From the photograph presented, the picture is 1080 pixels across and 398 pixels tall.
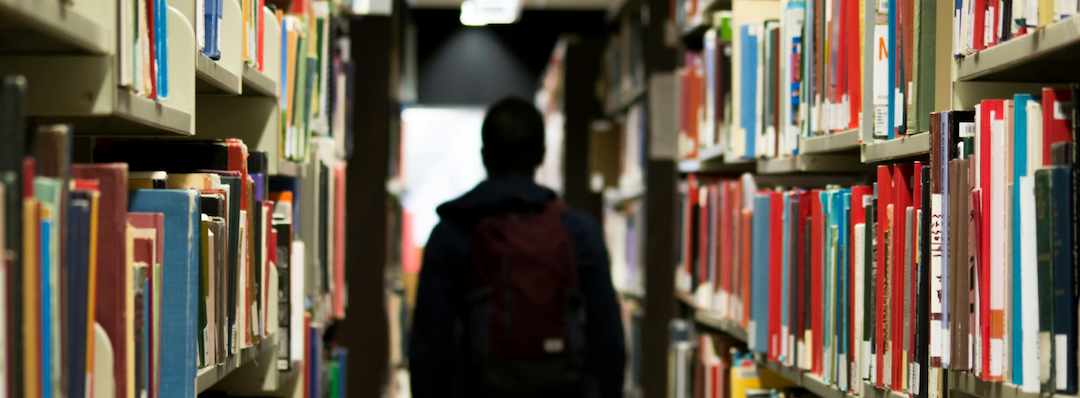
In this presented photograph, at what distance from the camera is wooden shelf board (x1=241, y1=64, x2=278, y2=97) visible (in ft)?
4.90

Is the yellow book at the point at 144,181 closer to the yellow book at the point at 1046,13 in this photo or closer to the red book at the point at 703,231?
the yellow book at the point at 1046,13

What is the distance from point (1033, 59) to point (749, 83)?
45.3 inches

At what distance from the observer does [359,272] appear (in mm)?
3229

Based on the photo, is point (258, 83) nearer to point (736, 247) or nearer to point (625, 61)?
point (736, 247)

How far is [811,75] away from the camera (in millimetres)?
1782

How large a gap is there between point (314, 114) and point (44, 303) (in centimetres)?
135

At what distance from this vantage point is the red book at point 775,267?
1914 mm

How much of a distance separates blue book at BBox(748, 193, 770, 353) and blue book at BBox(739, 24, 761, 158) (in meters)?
0.20

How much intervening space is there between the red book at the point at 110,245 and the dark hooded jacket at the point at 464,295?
1278 millimetres

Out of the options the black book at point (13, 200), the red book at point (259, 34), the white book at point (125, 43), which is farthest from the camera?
the red book at point (259, 34)

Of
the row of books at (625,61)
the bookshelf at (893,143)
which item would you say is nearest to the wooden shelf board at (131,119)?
the bookshelf at (893,143)

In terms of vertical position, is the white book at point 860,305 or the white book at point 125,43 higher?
the white book at point 125,43

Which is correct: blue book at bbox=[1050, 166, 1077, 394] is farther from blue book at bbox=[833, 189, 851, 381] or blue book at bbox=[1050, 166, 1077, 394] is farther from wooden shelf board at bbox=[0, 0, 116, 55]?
wooden shelf board at bbox=[0, 0, 116, 55]

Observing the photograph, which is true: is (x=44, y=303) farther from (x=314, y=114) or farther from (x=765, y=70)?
(x=765, y=70)
